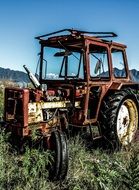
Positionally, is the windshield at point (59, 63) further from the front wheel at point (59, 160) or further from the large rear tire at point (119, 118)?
the front wheel at point (59, 160)

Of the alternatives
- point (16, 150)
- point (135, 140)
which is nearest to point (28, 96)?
point (16, 150)

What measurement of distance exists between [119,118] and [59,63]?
167 cm

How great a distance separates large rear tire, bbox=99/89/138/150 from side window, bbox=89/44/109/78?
496mm

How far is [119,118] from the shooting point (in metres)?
8.34

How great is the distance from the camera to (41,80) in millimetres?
8227

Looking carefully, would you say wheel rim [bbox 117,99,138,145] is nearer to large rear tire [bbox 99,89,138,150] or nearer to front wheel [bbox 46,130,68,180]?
large rear tire [bbox 99,89,138,150]

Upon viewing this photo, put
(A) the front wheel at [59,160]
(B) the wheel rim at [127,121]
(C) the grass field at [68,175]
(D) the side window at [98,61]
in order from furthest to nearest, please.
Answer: (B) the wheel rim at [127,121]
(D) the side window at [98,61]
(A) the front wheel at [59,160]
(C) the grass field at [68,175]

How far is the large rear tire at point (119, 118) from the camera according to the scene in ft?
25.6

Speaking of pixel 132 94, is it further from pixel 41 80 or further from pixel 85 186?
pixel 85 186

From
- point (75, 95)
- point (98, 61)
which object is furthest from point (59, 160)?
point (98, 61)

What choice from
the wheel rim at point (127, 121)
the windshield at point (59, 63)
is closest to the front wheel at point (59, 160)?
the windshield at point (59, 63)

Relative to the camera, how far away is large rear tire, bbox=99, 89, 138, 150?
25.6 ft

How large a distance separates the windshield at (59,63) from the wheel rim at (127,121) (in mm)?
1320

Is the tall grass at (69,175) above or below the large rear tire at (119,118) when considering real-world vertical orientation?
below
